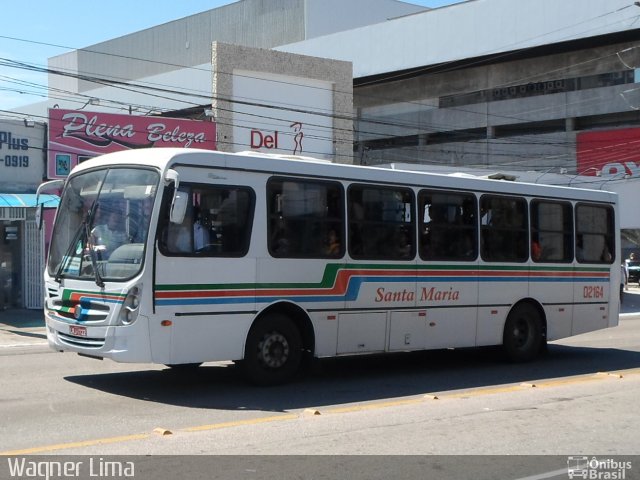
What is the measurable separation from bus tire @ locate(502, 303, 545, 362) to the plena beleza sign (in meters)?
14.5

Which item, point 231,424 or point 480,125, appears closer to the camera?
point 231,424

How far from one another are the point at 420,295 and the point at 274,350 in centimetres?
282

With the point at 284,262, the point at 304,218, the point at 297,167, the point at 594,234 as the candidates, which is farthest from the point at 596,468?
the point at 594,234

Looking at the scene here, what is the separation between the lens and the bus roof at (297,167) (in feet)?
34.6

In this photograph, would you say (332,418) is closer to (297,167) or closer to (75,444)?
(75,444)

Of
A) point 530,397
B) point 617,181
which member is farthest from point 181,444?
point 617,181

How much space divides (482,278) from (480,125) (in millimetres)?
40909

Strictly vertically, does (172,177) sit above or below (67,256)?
above

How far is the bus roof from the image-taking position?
10.5m

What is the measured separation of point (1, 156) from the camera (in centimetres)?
2402

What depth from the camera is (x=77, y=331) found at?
10.5m

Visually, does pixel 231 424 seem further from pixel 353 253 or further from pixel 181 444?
pixel 353 253

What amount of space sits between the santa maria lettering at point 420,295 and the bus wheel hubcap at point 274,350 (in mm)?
1752

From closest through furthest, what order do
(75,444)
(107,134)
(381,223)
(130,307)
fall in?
(75,444) < (130,307) < (381,223) < (107,134)
